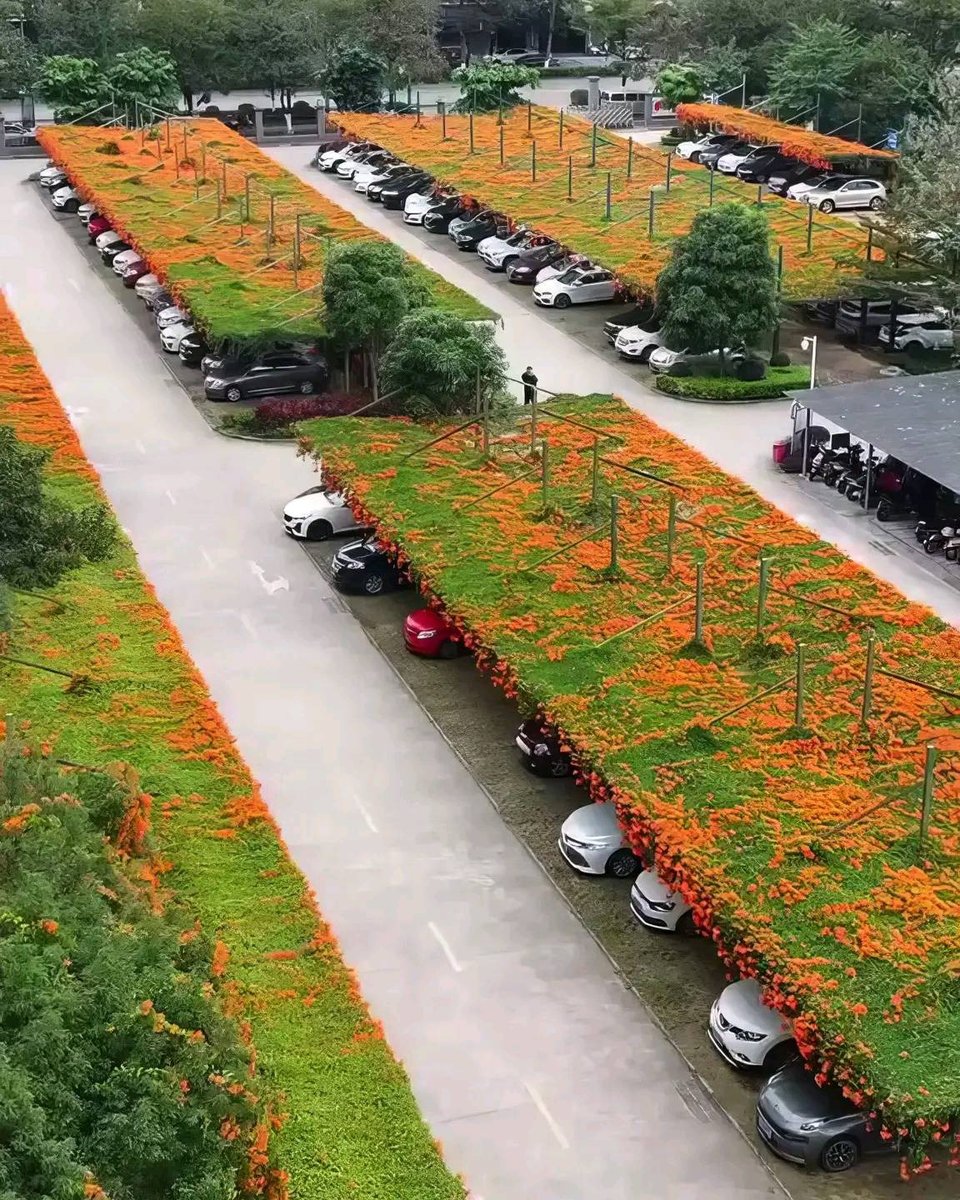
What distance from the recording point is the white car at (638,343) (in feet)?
166

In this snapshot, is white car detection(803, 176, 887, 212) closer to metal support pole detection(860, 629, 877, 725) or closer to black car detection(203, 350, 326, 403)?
black car detection(203, 350, 326, 403)

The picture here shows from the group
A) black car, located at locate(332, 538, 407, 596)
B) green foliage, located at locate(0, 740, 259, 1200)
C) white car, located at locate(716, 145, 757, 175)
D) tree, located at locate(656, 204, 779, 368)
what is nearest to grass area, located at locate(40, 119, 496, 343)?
tree, located at locate(656, 204, 779, 368)


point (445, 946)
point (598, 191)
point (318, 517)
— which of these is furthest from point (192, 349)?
point (445, 946)

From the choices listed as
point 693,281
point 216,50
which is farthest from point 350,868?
point 216,50

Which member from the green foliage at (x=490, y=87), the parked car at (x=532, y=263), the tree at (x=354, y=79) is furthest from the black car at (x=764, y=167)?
the tree at (x=354, y=79)

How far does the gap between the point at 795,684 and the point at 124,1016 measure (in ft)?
43.9

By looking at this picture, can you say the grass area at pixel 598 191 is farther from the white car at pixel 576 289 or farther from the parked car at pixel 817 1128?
the parked car at pixel 817 1128

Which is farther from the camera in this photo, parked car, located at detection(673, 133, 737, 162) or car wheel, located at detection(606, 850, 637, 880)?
parked car, located at detection(673, 133, 737, 162)

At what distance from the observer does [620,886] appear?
85.0 feet

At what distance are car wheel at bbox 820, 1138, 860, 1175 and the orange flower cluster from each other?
171 feet

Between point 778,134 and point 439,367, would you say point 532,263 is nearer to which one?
point 778,134

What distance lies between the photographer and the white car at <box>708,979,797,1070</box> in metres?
21.7

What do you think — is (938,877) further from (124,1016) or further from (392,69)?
(392,69)

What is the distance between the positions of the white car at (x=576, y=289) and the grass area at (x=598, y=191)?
175cm
